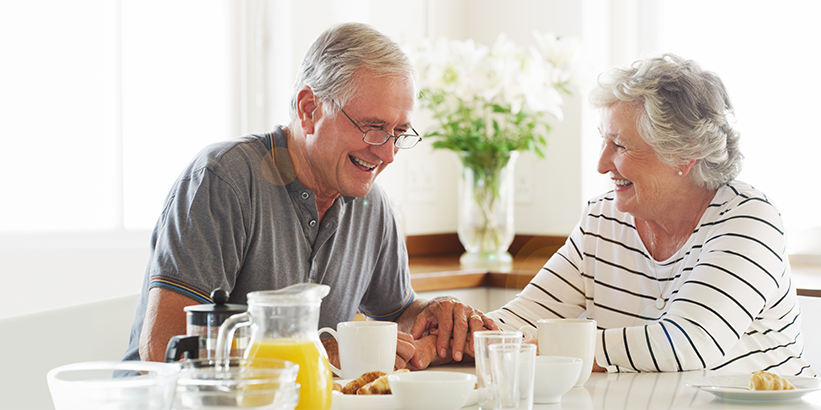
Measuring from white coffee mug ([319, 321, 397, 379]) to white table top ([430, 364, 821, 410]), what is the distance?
0.21 meters

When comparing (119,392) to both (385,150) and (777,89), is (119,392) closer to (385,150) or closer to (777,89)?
(385,150)

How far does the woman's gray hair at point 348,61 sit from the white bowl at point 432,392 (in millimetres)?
717

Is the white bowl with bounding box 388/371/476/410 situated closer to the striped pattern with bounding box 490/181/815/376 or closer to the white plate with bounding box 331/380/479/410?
the white plate with bounding box 331/380/479/410

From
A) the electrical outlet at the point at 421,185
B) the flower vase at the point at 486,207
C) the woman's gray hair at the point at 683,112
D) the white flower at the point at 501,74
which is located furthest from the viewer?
the electrical outlet at the point at 421,185

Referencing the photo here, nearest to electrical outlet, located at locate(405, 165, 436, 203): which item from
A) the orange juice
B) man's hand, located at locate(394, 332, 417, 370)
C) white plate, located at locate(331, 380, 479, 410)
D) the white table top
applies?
man's hand, located at locate(394, 332, 417, 370)

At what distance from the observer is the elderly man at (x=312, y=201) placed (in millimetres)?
1341

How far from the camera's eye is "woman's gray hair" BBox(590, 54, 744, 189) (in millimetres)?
1643

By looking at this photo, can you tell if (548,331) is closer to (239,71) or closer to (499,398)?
(499,398)

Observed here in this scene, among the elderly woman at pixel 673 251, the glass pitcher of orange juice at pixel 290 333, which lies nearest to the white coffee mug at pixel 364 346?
the glass pitcher of orange juice at pixel 290 333

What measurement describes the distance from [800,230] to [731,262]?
4.72 ft

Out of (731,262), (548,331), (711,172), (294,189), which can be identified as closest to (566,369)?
(548,331)

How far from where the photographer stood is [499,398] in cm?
89

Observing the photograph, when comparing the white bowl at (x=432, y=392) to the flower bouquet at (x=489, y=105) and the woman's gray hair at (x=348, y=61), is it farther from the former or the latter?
the flower bouquet at (x=489, y=105)

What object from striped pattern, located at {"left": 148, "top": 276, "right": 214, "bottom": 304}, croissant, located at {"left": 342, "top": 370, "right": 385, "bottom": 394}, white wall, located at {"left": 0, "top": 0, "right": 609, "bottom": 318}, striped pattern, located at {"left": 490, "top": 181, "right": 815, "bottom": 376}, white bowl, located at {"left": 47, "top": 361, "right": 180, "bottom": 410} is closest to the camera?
white bowl, located at {"left": 47, "top": 361, "right": 180, "bottom": 410}
